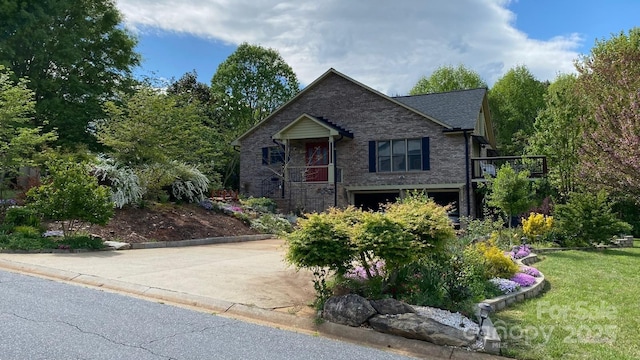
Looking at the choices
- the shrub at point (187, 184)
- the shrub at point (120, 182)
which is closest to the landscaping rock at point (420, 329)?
the shrub at point (120, 182)

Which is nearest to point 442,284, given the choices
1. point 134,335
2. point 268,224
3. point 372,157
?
point 134,335

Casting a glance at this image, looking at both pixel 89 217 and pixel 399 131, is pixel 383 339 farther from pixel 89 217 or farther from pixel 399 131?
pixel 399 131

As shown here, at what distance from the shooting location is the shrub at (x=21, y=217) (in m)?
11.4

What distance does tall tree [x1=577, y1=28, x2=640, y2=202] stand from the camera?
9.80 meters

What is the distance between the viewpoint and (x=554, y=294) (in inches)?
265

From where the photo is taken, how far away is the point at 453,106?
2131cm

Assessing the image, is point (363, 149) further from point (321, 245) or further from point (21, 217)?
point (321, 245)

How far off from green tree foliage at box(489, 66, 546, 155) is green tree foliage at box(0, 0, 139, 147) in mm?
30628

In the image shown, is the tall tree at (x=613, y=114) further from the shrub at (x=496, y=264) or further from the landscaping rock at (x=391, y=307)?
the landscaping rock at (x=391, y=307)

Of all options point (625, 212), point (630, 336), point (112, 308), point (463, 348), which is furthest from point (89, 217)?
point (625, 212)

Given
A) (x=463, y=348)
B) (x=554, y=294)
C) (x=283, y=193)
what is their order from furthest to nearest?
(x=283, y=193), (x=554, y=294), (x=463, y=348)

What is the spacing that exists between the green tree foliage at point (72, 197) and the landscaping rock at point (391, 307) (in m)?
8.44

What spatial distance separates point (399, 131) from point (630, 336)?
53.5 ft

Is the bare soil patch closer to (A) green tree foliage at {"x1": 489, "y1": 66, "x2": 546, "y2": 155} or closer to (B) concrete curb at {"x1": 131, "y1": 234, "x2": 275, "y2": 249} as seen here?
(B) concrete curb at {"x1": 131, "y1": 234, "x2": 275, "y2": 249}
